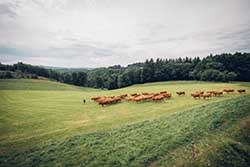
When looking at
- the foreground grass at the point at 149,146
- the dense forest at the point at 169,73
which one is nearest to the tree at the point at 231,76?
the dense forest at the point at 169,73

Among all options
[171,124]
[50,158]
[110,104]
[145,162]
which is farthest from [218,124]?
[110,104]

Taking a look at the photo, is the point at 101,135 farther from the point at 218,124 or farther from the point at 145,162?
the point at 218,124

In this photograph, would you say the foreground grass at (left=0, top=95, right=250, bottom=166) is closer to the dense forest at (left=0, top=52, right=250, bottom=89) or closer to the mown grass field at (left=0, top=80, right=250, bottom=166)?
the mown grass field at (left=0, top=80, right=250, bottom=166)

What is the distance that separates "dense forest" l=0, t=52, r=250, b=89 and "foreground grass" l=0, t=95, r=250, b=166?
58.5 m

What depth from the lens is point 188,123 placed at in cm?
1507

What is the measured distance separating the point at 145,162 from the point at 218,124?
295 inches

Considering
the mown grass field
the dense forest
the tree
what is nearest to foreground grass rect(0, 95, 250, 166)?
the mown grass field

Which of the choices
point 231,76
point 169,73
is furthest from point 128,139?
point 169,73

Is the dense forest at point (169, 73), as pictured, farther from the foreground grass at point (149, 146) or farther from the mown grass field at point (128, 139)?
the foreground grass at point (149, 146)

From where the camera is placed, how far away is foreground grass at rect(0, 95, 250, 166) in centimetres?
1027

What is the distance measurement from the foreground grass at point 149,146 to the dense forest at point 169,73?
5848cm

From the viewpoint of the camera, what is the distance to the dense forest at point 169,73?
69.8 m

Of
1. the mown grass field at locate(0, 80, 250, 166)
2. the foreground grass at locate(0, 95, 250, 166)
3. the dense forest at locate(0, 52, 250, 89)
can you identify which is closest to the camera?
the foreground grass at locate(0, 95, 250, 166)

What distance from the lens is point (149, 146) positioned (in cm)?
1161
